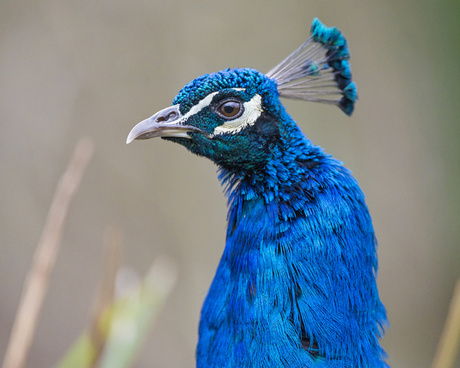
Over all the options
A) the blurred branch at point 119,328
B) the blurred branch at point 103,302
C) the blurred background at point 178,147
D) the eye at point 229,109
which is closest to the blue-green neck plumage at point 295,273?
the eye at point 229,109

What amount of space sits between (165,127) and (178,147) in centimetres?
234

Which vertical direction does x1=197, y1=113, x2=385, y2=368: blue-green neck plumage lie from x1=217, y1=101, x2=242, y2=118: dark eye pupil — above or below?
below

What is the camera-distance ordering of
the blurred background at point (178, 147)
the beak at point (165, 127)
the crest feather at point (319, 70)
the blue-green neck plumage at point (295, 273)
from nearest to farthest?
the blue-green neck plumage at point (295, 273)
the beak at point (165, 127)
the crest feather at point (319, 70)
the blurred background at point (178, 147)

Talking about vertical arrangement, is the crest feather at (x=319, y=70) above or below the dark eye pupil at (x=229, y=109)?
above

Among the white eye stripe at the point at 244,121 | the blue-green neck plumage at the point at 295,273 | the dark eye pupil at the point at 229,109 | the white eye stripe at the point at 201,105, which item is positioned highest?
the white eye stripe at the point at 201,105

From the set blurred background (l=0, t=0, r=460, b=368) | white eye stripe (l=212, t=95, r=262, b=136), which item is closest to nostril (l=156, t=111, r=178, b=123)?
white eye stripe (l=212, t=95, r=262, b=136)

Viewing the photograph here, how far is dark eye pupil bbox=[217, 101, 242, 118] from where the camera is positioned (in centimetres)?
149

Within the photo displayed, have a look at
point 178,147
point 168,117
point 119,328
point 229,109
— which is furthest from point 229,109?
point 178,147

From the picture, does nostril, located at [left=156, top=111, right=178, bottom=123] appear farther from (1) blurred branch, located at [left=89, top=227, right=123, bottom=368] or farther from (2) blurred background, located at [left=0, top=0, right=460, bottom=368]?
(2) blurred background, located at [left=0, top=0, right=460, bottom=368]

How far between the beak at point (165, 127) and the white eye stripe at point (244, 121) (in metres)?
0.06

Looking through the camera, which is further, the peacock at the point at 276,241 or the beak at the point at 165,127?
the beak at the point at 165,127

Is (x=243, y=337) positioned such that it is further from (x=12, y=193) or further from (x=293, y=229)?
(x=12, y=193)

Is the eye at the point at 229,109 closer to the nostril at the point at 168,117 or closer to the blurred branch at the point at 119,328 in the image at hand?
the nostril at the point at 168,117

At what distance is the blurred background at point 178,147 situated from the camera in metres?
3.43
